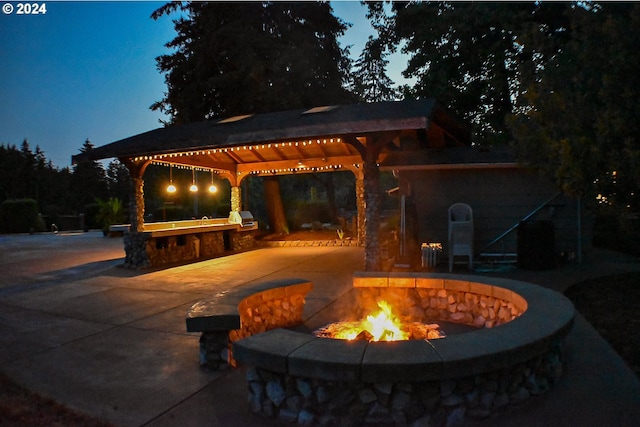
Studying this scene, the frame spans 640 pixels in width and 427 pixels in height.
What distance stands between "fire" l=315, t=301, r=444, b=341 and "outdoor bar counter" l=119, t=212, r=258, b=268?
730 centimetres

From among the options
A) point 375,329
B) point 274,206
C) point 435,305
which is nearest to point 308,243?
point 274,206

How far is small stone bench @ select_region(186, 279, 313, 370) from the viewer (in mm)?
3945

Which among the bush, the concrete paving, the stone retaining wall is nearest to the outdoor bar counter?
the stone retaining wall

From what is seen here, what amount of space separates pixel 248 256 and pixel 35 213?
21.2 metres

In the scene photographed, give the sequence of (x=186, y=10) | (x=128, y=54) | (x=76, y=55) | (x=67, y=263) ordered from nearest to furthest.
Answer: (x=67, y=263) → (x=186, y=10) → (x=76, y=55) → (x=128, y=54)

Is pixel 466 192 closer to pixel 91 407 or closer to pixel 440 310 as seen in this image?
pixel 440 310

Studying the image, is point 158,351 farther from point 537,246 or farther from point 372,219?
point 537,246

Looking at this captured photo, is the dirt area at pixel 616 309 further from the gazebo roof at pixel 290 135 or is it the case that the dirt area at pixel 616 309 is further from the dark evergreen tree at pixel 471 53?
the dark evergreen tree at pixel 471 53

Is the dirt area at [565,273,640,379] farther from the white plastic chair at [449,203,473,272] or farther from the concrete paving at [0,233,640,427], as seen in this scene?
the white plastic chair at [449,203,473,272]

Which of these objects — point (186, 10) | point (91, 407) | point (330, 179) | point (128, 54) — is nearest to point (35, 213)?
point (128, 54)

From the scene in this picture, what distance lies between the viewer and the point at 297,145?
12.0 meters

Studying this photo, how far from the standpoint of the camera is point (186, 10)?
18391mm

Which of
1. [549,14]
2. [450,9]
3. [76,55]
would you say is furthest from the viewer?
[76,55]

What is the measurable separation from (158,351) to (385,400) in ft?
9.04
